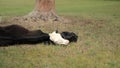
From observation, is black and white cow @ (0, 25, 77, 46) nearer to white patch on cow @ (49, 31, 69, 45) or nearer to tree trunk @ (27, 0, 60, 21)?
white patch on cow @ (49, 31, 69, 45)

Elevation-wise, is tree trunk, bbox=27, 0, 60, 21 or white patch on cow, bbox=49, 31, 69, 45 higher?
white patch on cow, bbox=49, 31, 69, 45

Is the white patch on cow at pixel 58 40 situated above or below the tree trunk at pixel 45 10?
above

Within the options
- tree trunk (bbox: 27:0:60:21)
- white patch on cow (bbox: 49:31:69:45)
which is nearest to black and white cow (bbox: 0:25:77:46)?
white patch on cow (bbox: 49:31:69:45)

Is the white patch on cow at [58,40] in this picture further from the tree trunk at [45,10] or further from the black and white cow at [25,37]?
the tree trunk at [45,10]

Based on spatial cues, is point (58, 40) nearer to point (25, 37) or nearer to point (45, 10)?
point (25, 37)

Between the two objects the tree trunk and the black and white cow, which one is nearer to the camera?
the black and white cow

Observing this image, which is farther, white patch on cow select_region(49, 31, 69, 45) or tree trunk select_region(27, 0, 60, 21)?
tree trunk select_region(27, 0, 60, 21)

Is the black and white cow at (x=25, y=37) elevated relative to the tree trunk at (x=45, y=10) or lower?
elevated

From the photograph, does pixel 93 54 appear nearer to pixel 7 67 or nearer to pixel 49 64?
pixel 49 64

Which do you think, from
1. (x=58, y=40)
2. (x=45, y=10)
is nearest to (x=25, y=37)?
(x=58, y=40)

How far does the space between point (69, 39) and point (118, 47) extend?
1199 mm

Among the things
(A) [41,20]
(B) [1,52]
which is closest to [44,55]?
(B) [1,52]

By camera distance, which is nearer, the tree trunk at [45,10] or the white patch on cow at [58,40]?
the white patch on cow at [58,40]

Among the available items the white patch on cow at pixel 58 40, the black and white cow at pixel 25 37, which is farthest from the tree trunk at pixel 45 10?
the white patch on cow at pixel 58 40
